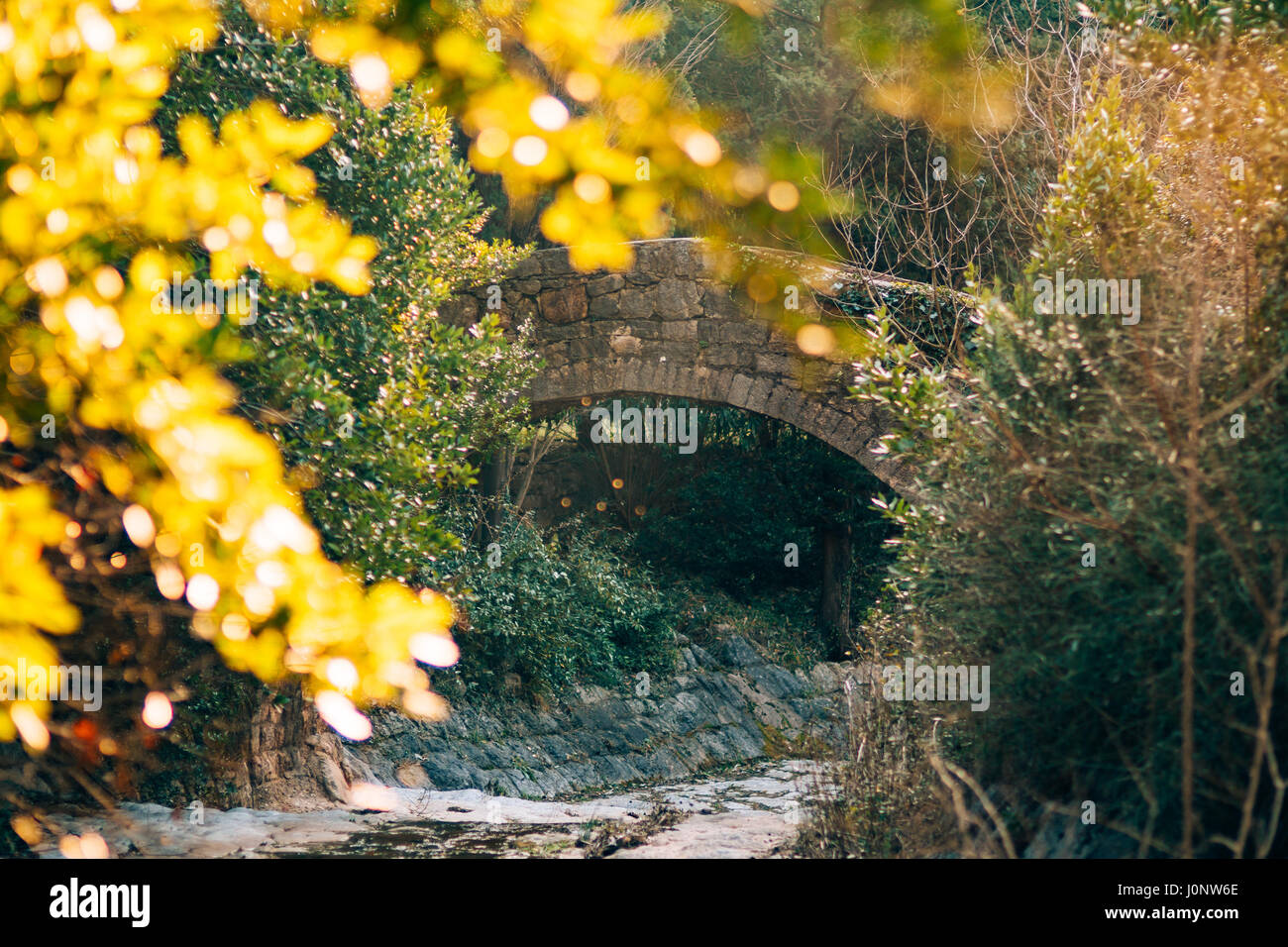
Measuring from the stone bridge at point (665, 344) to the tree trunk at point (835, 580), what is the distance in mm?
5058

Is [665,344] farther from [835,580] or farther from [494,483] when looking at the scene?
[835,580]

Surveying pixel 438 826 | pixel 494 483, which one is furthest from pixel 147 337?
pixel 494 483

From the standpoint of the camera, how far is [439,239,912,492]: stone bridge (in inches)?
339

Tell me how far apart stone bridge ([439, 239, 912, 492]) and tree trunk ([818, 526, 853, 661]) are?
5.06 metres

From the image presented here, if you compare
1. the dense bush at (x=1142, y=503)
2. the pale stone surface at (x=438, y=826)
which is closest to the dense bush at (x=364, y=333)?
the pale stone surface at (x=438, y=826)

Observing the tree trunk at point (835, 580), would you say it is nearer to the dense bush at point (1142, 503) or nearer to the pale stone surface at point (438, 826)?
the pale stone surface at point (438, 826)

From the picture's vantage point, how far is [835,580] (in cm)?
1357

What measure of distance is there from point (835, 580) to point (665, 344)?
5.85 metres

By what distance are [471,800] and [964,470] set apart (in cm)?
379

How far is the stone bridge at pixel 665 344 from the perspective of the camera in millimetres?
8602

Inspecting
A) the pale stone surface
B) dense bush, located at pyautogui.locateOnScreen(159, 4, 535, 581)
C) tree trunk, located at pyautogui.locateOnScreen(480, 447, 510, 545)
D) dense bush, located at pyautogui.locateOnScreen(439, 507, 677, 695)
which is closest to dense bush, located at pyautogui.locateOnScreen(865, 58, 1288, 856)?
the pale stone surface

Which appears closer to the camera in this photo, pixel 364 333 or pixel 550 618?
pixel 364 333

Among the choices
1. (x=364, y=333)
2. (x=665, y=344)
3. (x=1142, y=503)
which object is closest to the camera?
(x=1142, y=503)
